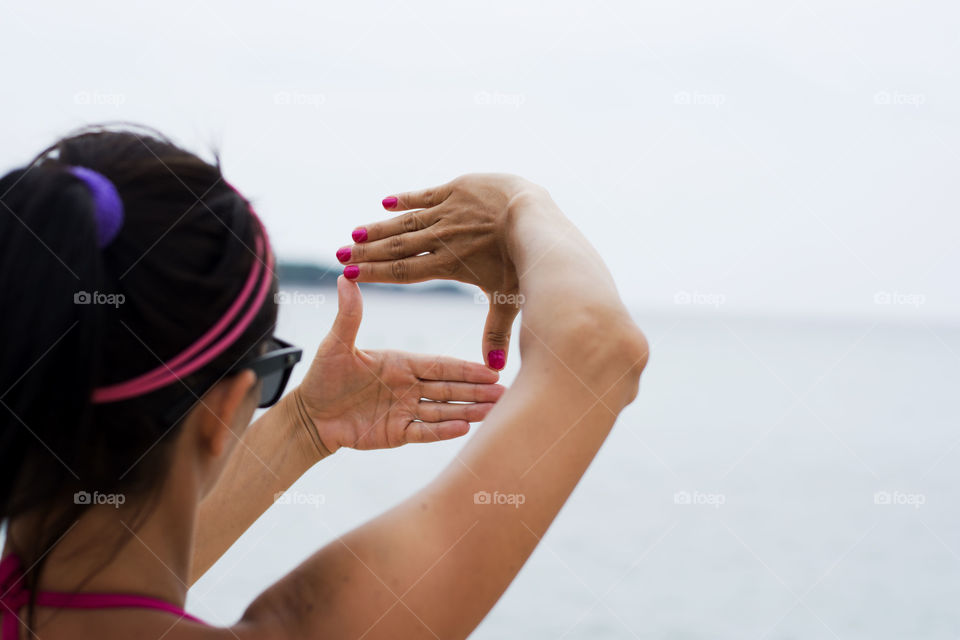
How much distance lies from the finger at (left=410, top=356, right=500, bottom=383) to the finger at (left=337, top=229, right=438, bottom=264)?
0.18m

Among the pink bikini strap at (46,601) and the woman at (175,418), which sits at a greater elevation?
the woman at (175,418)

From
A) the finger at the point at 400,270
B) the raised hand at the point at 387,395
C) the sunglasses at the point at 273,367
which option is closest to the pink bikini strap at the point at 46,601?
the sunglasses at the point at 273,367

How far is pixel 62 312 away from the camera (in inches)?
28.7

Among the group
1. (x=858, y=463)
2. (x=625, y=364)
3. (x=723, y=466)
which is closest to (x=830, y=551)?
(x=723, y=466)

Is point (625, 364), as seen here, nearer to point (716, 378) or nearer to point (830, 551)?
point (830, 551)

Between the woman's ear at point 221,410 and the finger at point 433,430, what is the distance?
0.56 m

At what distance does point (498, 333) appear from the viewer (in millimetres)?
1384

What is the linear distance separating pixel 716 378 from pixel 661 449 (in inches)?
345

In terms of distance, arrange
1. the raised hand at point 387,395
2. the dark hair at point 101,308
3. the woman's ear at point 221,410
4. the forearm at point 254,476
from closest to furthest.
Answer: the dark hair at point 101,308 < the woman's ear at point 221,410 < the forearm at point 254,476 < the raised hand at point 387,395

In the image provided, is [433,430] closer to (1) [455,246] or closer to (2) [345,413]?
(2) [345,413]

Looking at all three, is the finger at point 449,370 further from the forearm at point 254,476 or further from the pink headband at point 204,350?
the pink headband at point 204,350

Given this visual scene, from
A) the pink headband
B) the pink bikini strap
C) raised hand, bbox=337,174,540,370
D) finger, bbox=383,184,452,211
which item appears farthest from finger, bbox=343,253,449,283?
the pink bikini strap

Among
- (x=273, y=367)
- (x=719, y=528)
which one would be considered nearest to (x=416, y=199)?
(x=273, y=367)

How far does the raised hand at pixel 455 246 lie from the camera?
4.37 feet
